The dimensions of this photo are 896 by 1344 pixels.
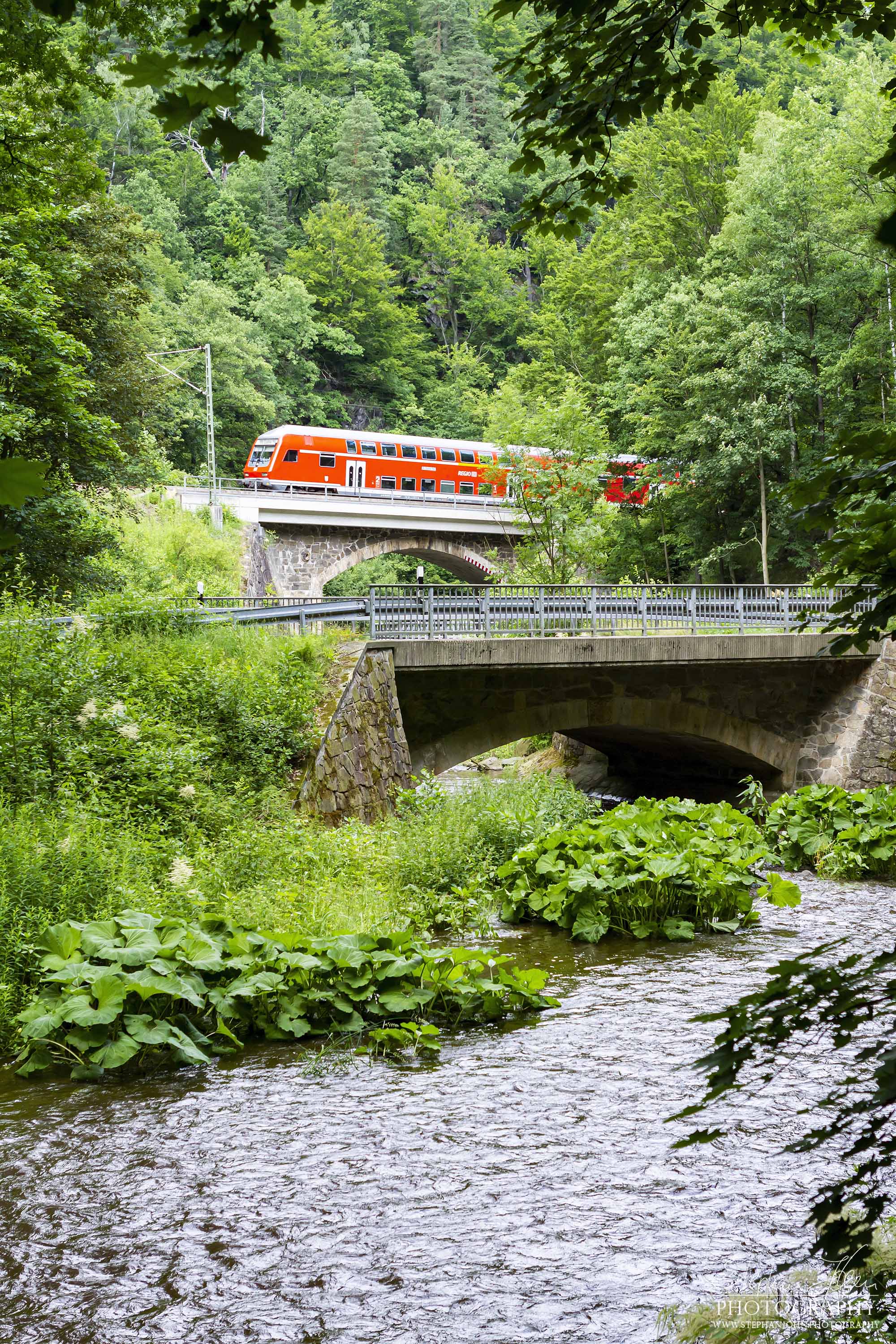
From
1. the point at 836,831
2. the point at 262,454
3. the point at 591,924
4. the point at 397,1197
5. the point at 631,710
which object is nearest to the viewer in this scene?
the point at 397,1197

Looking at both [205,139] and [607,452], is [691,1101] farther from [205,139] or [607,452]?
[607,452]

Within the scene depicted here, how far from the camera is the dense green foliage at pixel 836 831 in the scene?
13.4m

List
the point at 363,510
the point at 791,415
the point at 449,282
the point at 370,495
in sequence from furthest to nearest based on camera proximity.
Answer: the point at 449,282
the point at 370,495
the point at 363,510
the point at 791,415

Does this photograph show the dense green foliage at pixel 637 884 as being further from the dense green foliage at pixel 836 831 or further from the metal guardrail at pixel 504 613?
the metal guardrail at pixel 504 613

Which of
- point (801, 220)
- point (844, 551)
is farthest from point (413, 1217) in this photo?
point (801, 220)

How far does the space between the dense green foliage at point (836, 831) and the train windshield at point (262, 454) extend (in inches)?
1003

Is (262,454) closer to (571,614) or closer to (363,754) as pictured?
(571,614)

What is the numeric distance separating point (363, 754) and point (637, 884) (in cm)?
375

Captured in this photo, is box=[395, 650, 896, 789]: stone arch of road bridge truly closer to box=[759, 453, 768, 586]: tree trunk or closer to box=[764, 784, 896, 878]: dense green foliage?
box=[764, 784, 896, 878]: dense green foliage

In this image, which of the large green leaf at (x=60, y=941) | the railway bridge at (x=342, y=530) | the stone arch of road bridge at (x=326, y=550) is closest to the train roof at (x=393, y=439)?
the railway bridge at (x=342, y=530)

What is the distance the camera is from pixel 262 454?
1457 inches

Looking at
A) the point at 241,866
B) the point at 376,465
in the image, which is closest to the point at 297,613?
the point at 241,866

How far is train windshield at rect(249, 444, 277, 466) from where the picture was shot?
36500 millimetres

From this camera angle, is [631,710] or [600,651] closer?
[600,651]
